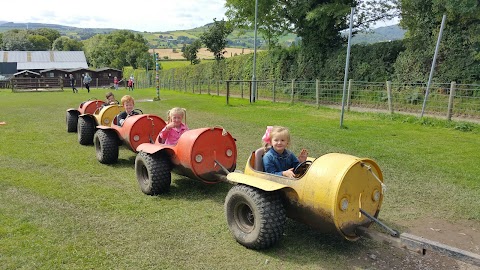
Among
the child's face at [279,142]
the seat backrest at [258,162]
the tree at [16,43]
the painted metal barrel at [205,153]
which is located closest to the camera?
the child's face at [279,142]

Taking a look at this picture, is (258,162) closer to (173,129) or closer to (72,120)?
(173,129)

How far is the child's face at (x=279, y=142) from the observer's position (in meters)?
4.54

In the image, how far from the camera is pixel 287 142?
15.0 ft

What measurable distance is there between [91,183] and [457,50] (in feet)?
52.4

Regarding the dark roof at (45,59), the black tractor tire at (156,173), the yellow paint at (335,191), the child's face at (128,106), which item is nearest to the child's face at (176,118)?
the black tractor tire at (156,173)

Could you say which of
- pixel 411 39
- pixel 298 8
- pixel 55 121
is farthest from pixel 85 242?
pixel 298 8

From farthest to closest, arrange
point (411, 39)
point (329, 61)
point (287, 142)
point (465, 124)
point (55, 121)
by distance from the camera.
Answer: point (329, 61), point (411, 39), point (55, 121), point (465, 124), point (287, 142)

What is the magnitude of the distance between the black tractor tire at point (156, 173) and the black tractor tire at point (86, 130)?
421 cm

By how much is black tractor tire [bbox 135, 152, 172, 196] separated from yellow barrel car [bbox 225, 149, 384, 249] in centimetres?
176

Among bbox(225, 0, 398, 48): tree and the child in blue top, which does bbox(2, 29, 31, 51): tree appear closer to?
bbox(225, 0, 398, 48): tree

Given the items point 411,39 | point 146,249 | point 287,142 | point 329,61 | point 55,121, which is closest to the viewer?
point 146,249

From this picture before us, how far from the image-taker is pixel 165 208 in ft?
17.5

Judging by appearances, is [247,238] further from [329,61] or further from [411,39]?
[329,61]

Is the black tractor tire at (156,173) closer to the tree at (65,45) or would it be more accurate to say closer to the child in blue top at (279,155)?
the child in blue top at (279,155)
